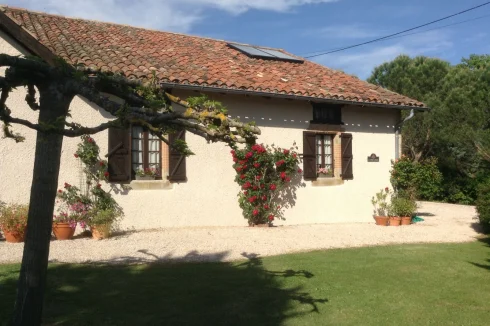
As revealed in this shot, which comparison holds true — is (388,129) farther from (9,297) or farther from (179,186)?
(9,297)

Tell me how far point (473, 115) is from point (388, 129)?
5672mm

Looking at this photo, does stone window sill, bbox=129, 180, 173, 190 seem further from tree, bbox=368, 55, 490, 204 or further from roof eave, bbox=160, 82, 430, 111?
tree, bbox=368, 55, 490, 204

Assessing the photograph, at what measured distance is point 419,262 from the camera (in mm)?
7340

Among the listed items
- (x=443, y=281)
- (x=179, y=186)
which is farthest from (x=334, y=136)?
(x=443, y=281)

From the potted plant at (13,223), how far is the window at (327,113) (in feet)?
22.1

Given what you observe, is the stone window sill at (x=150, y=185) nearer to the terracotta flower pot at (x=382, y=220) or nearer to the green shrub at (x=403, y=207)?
the terracotta flower pot at (x=382, y=220)

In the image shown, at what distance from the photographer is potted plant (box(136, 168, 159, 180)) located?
1002 cm

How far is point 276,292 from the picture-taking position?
5.51m

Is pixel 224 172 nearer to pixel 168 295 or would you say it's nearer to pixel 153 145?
pixel 153 145

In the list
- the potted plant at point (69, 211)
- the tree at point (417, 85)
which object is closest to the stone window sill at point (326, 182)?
the potted plant at point (69, 211)

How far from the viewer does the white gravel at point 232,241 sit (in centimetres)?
763

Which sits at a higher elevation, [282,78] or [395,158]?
[282,78]

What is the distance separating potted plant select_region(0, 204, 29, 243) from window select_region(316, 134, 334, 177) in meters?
6.75

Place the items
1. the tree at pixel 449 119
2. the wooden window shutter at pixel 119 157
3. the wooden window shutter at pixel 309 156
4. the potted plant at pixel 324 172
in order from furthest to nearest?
the tree at pixel 449 119 → the potted plant at pixel 324 172 → the wooden window shutter at pixel 309 156 → the wooden window shutter at pixel 119 157
